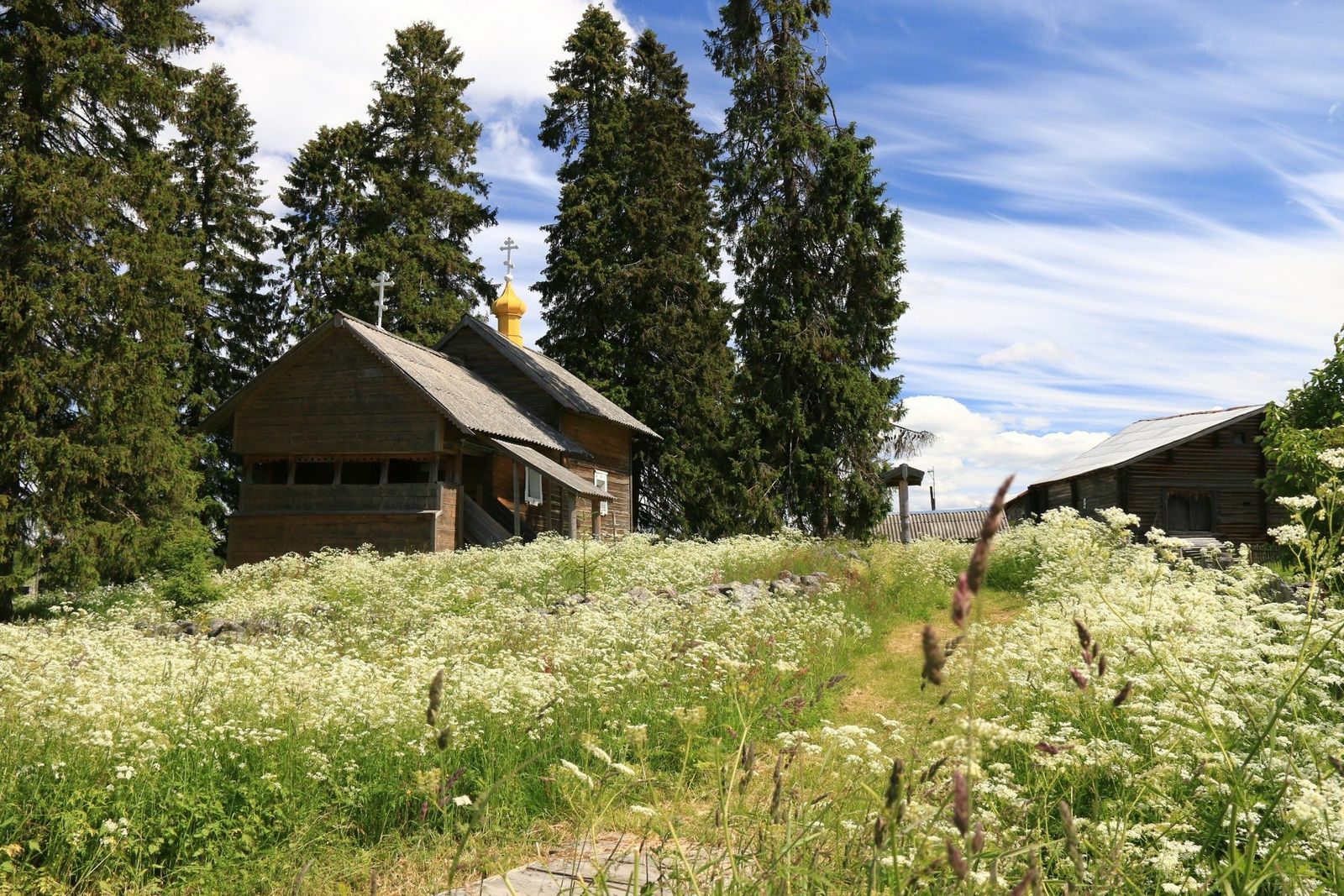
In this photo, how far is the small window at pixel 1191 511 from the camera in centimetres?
2895

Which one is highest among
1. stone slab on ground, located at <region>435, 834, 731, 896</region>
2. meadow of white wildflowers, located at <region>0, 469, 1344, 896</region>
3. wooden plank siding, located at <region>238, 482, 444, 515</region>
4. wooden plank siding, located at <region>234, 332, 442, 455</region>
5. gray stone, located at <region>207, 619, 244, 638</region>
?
wooden plank siding, located at <region>234, 332, 442, 455</region>

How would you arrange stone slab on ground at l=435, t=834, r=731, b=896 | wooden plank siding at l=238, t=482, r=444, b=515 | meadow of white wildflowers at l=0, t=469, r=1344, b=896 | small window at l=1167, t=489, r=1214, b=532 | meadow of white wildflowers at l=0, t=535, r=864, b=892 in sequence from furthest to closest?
small window at l=1167, t=489, r=1214, b=532 < wooden plank siding at l=238, t=482, r=444, b=515 < meadow of white wildflowers at l=0, t=535, r=864, b=892 < stone slab on ground at l=435, t=834, r=731, b=896 < meadow of white wildflowers at l=0, t=469, r=1344, b=896

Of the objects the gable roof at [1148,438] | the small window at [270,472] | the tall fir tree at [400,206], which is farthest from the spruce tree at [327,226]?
the gable roof at [1148,438]

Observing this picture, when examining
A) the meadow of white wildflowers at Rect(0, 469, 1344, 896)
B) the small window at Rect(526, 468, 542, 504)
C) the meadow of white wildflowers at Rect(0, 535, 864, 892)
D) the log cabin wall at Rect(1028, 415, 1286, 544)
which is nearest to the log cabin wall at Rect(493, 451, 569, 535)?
the small window at Rect(526, 468, 542, 504)

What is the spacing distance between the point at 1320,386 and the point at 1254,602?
410 inches

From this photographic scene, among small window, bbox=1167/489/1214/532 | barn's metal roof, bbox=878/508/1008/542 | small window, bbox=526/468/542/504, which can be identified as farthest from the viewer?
barn's metal roof, bbox=878/508/1008/542

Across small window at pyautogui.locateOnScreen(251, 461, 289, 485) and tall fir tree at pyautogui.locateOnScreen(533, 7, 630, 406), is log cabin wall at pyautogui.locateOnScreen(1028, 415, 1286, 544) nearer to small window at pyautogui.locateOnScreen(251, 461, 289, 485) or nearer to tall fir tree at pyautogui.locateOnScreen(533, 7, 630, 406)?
tall fir tree at pyautogui.locateOnScreen(533, 7, 630, 406)

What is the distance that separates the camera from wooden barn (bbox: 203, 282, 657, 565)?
20.9m

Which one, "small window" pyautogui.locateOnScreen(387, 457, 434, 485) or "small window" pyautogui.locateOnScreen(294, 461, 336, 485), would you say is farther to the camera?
"small window" pyautogui.locateOnScreen(294, 461, 336, 485)

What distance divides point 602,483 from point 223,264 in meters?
13.4

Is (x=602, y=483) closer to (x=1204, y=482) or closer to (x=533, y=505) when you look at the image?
(x=533, y=505)

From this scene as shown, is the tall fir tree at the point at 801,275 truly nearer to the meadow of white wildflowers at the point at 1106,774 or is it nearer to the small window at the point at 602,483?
the small window at the point at 602,483

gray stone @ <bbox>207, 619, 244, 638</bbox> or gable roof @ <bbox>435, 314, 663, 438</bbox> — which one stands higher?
gable roof @ <bbox>435, 314, 663, 438</bbox>

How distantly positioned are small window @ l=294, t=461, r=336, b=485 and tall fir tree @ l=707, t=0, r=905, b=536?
1072 cm
